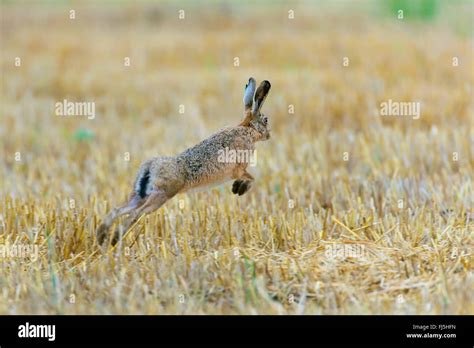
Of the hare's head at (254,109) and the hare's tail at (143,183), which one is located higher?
the hare's head at (254,109)

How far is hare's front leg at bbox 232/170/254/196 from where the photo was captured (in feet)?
21.7

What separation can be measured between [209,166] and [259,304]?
46.0 inches

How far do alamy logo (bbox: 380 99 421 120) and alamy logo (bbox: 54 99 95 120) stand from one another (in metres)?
4.00

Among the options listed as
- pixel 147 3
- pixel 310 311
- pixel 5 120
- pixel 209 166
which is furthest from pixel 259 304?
pixel 147 3

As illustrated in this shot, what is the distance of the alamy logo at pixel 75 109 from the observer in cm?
1309

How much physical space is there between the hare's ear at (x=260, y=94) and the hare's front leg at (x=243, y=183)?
507mm

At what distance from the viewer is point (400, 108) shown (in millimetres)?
11961

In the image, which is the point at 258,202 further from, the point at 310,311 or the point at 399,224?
the point at 310,311

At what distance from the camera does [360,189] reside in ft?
27.6

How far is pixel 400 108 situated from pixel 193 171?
6.28 meters

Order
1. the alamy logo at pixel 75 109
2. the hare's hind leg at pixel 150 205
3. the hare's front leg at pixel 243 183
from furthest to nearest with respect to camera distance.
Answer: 1. the alamy logo at pixel 75 109
2. the hare's front leg at pixel 243 183
3. the hare's hind leg at pixel 150 205
